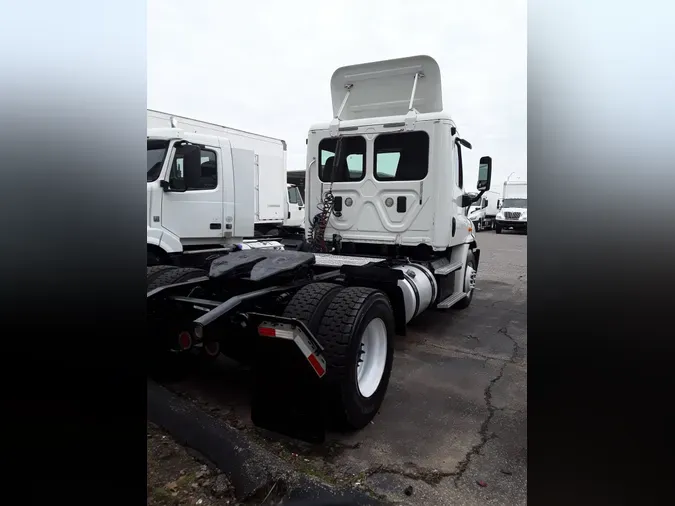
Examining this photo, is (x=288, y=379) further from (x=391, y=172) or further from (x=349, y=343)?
(x=391, y=172)

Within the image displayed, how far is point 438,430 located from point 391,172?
140 inches

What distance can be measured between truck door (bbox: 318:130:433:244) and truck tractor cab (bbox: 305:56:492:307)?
13 mm

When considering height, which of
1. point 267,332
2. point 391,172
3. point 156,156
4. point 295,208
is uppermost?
point 156,156

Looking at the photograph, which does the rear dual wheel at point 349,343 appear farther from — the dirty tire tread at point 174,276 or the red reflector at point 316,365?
the dirty tire tread at point 174,276

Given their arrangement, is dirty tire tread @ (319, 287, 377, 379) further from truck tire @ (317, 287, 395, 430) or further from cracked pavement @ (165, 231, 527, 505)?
cracked pavement @ (165, 231, 527, 505)

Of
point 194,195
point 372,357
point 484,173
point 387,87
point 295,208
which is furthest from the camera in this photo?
point 295,208

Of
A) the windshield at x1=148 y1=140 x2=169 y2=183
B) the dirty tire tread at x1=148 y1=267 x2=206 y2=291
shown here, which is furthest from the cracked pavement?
the windshield at x1=148 y1=140 x2=169 y2=183

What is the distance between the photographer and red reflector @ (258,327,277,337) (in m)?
2.76

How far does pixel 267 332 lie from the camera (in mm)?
2771

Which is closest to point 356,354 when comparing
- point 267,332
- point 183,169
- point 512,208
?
point 267,332
